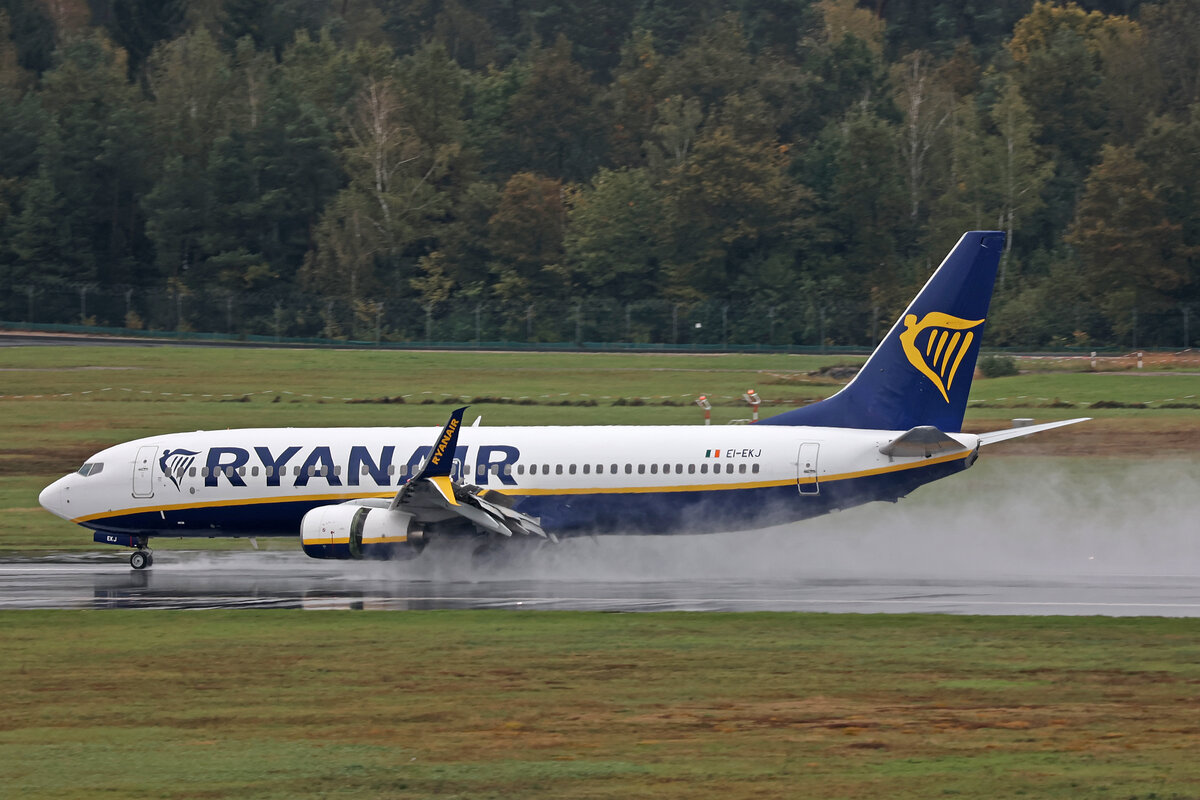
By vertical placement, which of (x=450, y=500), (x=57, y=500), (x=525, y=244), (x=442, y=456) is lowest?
(x=57, y=500)

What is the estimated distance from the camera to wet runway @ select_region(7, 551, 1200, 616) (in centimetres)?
2558

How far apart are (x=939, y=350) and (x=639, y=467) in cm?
625

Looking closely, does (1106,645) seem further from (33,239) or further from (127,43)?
(127,43)

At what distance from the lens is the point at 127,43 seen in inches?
5138

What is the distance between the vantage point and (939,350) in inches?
1208

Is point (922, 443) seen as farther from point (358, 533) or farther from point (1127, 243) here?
point (1127, 243)

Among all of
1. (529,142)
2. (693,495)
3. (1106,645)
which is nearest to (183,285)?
(529,142)

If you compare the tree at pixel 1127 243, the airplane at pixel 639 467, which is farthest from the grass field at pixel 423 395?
the tree at pixel 1127 243

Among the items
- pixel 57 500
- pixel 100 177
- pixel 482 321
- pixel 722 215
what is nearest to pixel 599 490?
pixel 57 500

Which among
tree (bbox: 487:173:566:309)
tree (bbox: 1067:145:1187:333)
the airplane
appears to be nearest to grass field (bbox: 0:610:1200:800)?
the airplane

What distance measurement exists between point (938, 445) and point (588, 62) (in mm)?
103296

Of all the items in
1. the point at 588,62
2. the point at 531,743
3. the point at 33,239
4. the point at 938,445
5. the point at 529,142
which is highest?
the point at 588,62

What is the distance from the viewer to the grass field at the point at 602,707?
14.7 meters

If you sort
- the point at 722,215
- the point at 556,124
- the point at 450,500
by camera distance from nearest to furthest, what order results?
the point at 450,500
the point at 722,215
the point at 556,124
